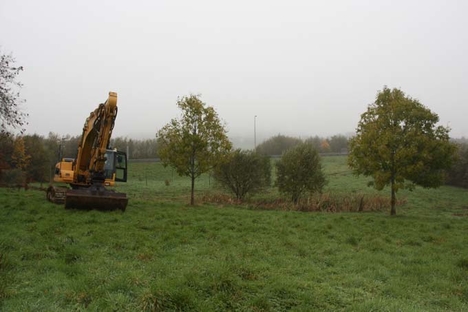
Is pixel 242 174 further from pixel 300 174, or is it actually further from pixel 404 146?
pixel 404 146

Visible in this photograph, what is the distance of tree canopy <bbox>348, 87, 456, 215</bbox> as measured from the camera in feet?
59.5

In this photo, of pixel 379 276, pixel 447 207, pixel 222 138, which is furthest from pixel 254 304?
pixel 447 207

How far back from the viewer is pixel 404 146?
18.5 metres

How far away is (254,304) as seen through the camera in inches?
212

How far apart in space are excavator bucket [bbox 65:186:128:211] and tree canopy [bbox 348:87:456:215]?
1293 cm

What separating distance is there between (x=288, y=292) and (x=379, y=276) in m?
2.67

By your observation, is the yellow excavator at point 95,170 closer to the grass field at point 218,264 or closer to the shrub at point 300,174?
the grass field at point 218,264

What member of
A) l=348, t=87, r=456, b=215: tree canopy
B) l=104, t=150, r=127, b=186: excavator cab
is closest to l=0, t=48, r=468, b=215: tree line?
l=348, t=87, r=456, b=215: tree canopy

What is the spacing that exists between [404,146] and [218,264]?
49.7ft

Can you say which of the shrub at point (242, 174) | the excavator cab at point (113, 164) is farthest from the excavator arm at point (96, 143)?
the shrub at point (242, 174)

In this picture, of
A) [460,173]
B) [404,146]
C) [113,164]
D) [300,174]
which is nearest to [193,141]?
[113,164]

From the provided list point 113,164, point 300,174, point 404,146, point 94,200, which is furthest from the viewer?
point 300,174

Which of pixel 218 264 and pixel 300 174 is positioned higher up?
pixel 300 174

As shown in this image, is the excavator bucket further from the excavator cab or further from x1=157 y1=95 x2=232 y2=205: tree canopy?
x1=157 y1=95 x2=232 y2=205: tree canopy
